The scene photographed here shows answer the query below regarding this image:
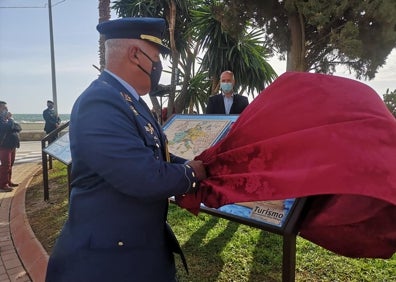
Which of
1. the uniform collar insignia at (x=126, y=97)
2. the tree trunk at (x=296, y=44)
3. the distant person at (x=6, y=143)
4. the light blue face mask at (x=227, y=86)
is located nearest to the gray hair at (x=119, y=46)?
the uniform collar insignia at (x=126, y=97)

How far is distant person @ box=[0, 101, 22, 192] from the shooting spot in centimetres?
723

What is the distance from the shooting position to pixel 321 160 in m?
1.35

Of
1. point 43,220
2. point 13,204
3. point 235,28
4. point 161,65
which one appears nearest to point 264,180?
point 161,65

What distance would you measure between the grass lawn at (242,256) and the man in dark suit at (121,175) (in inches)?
66.6

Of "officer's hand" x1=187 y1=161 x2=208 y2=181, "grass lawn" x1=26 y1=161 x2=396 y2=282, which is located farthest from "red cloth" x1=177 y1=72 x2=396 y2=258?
"grass lawn" x1=26 y1=161 x2=396 y2=282

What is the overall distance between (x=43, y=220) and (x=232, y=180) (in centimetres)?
422

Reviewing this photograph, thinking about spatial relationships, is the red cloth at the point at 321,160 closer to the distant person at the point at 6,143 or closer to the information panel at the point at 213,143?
the information panel at the point at 213,143

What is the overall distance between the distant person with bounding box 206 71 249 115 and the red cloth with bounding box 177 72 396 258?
306 cm

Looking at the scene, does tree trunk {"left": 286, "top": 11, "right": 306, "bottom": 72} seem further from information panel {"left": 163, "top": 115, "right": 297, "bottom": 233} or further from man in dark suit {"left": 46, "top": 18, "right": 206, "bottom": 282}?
man in dark suit {"left": 46, "top": 18, "right": 206, "bottom": 282}

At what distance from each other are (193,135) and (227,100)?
1731 millimetres

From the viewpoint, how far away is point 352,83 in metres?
1.53

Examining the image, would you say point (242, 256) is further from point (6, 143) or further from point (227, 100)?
point (6, 143)

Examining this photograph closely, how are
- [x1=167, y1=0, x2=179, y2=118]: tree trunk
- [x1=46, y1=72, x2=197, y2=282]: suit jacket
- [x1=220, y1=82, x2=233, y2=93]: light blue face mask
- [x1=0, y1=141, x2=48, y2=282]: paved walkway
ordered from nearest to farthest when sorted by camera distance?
[x1=46, y1=72, x2=197, y2=282]: suit jacket → [x1=0, y1=141, x2=48, y2=282]: paved walkway → [x1=220, y1=82, x2=233, y2=93]: light blue face mask → [x1=167, y1=0, x2=179, y2=118]: tree trunk

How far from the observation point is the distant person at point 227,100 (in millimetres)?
4715
